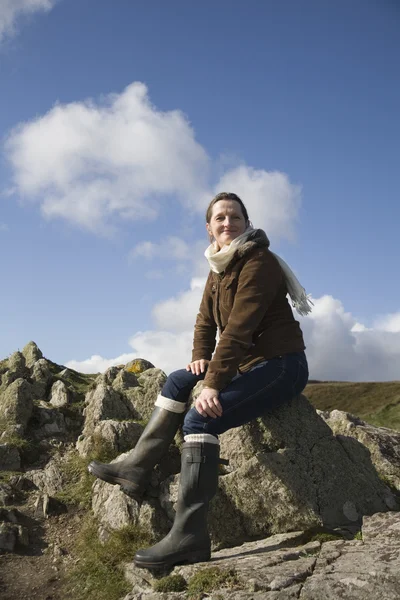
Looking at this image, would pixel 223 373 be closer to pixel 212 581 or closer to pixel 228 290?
pixel 228 290

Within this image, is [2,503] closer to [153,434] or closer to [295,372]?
[153,434]

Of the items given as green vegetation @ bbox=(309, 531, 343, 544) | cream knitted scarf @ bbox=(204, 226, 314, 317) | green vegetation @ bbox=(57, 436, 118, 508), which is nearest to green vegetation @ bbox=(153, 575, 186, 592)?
green vegetation @ bbox=(309, 531, 343, 544)

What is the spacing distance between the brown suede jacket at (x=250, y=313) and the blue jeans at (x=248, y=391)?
22 cm

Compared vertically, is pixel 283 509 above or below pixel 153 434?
below

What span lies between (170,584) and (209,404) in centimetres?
235

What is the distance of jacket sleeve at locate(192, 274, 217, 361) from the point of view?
9.23 metres

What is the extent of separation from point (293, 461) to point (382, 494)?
1902 mm

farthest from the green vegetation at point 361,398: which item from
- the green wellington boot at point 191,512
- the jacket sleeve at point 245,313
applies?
the green wellington boot at point 191,512

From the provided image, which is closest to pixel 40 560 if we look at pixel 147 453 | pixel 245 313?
pixel 147 453

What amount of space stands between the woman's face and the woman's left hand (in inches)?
103

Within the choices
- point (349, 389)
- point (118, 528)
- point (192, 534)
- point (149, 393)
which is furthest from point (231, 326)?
point (349, 389)

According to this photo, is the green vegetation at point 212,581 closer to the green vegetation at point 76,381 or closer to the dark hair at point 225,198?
the dark hair at point 225,198

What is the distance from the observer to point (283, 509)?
8.20 metres

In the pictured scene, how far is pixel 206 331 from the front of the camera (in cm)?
929
